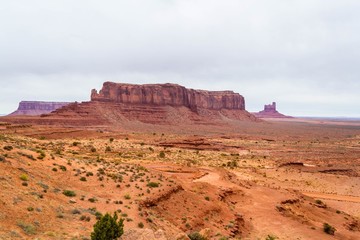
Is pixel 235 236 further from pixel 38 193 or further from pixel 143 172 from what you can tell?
pixel 38 193

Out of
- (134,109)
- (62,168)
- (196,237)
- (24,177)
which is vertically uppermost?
(134,109)

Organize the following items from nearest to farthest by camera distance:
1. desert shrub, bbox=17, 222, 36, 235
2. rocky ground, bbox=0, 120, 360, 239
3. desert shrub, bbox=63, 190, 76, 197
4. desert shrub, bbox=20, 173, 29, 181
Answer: desert shrub, bbox=17, 222, 36, 235
rocky ground, bbox=0, 120, 360, 239
desert shrub, bbox=20, 173, 29, 181
desert shrub, bbox=63, 190, 76, 197

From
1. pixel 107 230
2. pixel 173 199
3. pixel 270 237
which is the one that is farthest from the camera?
pixel 173 199

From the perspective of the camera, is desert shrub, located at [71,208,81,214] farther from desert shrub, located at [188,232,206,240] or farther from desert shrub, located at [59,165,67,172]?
desert shrub, located at [59,165,67,172]

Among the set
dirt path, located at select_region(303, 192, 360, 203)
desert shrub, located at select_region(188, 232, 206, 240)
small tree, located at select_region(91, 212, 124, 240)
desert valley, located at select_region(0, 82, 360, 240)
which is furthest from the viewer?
→ dirt path, located at select_region(303, 192, 360, 203)

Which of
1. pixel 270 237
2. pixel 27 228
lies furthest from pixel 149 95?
pixel 27 228

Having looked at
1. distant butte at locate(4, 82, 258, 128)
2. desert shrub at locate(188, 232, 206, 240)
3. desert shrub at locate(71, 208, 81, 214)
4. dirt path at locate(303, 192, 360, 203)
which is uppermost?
distant butte at locate(4, 82, 258, 128)

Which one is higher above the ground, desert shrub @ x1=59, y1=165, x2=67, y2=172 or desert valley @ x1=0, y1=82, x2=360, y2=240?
desert shrub @ x1=59, y1=165, x2=67, y2=172

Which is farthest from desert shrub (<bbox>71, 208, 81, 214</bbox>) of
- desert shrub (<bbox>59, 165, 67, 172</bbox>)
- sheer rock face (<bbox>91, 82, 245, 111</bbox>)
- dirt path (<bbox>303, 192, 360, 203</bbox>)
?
sheer rock face (<bbox>91, 82, 245, 111</bbox>)

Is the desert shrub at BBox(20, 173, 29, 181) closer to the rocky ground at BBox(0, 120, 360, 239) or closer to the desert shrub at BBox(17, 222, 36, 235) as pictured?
the rocky ground at BBox(0, 120, 360, 239)

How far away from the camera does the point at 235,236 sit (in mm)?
19781

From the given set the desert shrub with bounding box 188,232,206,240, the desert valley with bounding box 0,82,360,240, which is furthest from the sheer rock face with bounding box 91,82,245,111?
the desert shrub with bounding box 188,232,206,240

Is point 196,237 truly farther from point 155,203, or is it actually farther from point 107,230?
point 107,230

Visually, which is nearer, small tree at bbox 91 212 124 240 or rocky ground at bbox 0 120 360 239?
small tree at bbox 91 212 124 240
